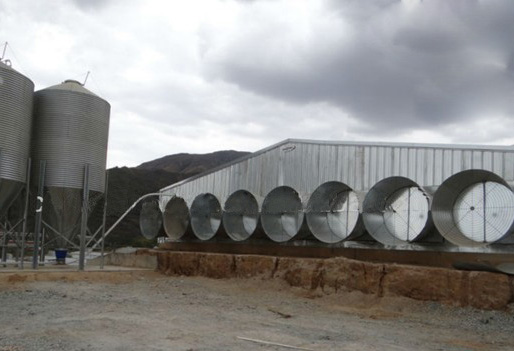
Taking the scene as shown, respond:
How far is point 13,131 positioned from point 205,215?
8979 millimetres

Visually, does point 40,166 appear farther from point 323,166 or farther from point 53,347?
point 53,347

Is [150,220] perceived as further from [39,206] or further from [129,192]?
[129,192]

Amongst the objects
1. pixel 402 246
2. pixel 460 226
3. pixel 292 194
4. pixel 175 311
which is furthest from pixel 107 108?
pixel 460 226

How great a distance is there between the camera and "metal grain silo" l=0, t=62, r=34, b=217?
16984mm

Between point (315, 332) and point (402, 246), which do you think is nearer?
point (315, 332)

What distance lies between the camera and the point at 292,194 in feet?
64.5

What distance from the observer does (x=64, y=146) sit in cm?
1892

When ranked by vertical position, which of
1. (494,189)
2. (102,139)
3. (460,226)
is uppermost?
(102,139)

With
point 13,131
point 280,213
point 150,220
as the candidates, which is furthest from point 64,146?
point 150,220

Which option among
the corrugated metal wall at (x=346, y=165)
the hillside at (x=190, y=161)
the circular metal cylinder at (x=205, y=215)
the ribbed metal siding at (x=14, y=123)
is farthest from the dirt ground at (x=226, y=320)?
the hillside at (x=190, y=161)

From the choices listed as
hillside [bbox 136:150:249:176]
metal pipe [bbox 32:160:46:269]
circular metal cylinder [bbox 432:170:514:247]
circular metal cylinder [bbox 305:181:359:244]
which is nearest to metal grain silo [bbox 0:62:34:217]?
metal pipe [bbox 32:160:46:269]

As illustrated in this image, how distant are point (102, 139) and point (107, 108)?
48.7 inches

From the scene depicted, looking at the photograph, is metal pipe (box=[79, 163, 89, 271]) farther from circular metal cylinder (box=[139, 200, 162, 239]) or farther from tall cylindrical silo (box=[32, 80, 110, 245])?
circular metal cylinder (box=[139, 200, 162, 239])

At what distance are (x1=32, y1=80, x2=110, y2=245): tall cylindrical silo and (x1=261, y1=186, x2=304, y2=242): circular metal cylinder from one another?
651cm
